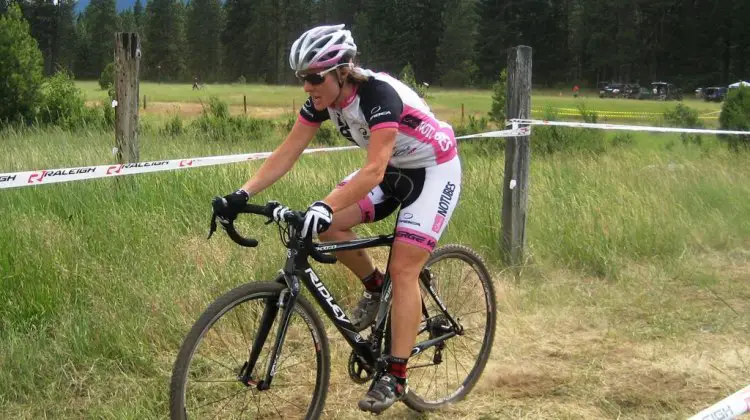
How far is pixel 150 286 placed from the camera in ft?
15.7

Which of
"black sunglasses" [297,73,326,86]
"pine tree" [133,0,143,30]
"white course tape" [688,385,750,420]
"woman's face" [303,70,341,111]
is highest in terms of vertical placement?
"pine tree" [133,0,143,30]

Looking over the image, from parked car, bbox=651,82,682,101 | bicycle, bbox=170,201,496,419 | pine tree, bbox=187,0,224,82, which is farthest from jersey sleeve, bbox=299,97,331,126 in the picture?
pine tree, bbox=187,0,224,82

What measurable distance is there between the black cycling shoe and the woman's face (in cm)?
136

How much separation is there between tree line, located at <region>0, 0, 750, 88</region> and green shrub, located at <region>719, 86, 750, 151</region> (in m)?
56.3

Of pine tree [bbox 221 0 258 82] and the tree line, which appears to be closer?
the tree line

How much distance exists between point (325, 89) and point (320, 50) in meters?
0.19

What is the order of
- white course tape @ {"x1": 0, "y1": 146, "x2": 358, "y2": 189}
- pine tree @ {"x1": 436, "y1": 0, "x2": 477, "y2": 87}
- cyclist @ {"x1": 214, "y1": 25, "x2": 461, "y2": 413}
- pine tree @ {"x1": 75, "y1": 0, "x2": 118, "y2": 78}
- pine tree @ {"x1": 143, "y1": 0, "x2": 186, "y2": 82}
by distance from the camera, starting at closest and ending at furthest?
cyclist @ {"x1": 214, "y1": 25, "x2": 461, "y2": 413} → white course tape @ {"x1": 0, "y1": 146, "x2": 358, "y2": 189} → pine tree @ {"x1": 436, "y1": 0, "x2": 477, "y2": 87} → pine tree @ {"x1": 75, "y1": 0, "x2": 118, "y2": 78} → pine tree @ {"x1": 143, "y1": 0, "x2": 186, "y2": 82}

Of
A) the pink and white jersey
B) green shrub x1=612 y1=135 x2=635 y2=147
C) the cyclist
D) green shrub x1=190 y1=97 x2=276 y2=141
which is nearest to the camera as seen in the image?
the cyclist

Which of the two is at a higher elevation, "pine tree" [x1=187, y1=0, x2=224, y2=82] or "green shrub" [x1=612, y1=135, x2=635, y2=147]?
"pine tree" [x1=187, y1=0, x2=224, y2=82]

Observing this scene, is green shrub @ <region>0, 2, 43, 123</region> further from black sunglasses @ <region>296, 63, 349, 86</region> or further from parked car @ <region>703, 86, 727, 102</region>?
parked car @ <region>703, 86, 727, 102</region>

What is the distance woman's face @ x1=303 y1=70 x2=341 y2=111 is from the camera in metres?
3.26

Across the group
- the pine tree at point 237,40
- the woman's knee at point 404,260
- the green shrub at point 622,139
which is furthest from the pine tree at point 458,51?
the woman's knee at point 404,260

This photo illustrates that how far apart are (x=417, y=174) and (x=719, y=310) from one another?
131 inches

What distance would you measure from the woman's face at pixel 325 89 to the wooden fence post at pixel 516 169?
10.8ft
